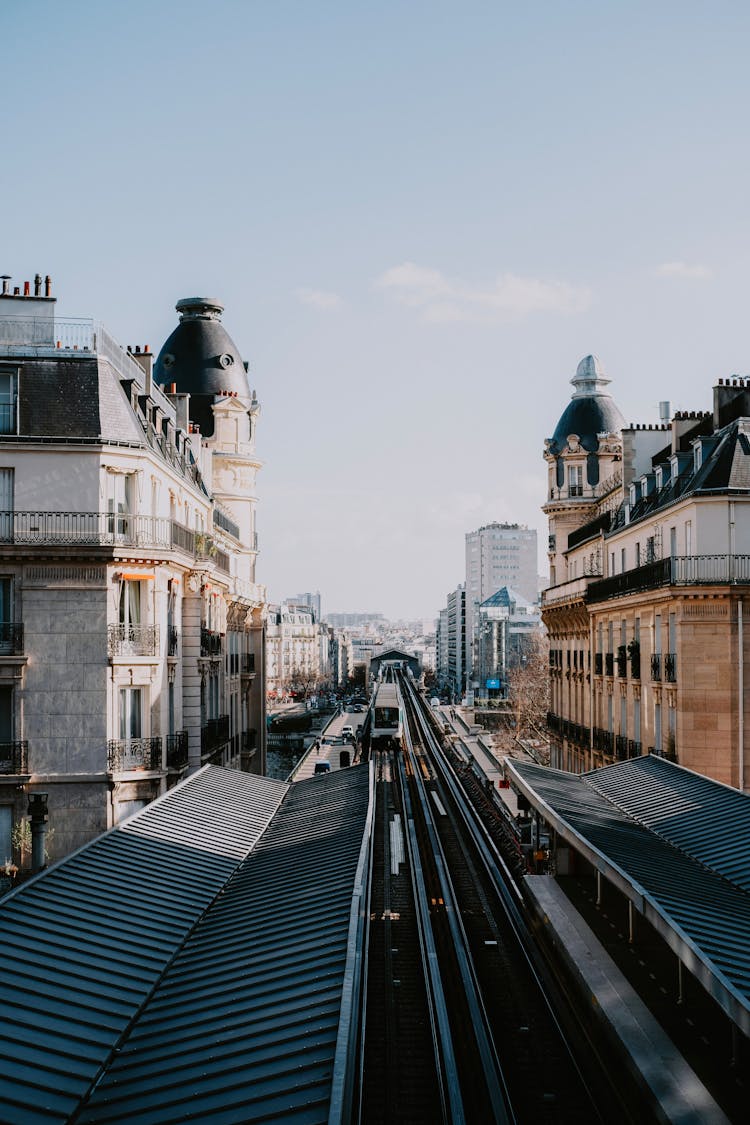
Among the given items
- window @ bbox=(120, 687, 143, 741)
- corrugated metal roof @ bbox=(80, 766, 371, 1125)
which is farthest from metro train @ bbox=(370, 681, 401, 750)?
corrugated metal roof @ bbox=(80, 766, 371, 1125)

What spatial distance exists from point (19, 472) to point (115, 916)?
17.8 meters

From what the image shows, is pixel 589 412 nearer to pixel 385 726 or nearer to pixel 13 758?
pixel 385 726

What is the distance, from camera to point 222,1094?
1027cm

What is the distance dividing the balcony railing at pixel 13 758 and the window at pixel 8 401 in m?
8.46

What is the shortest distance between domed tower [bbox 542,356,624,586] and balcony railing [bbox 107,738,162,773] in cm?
3843

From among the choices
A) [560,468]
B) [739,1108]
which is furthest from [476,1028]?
[560,468]

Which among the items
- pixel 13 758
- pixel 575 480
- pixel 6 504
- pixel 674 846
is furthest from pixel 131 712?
pixel 575 480

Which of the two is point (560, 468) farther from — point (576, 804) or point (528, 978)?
point (528, 978)

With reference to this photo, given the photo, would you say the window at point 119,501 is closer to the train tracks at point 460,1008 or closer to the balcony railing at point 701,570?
the train tracks at point 460,1008

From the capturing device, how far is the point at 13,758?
101 ft

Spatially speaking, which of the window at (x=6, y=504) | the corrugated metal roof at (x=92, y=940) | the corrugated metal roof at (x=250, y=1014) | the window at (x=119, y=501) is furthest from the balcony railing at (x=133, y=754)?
the corrugated metal roof at (x=250, y=1014)

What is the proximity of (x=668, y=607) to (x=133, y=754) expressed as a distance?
17.7 m

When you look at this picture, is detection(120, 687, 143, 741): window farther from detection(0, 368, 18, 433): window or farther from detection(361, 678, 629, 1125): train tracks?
detection(361, 678, 629, 1125): train tracks

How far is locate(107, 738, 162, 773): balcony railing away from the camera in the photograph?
103ft
